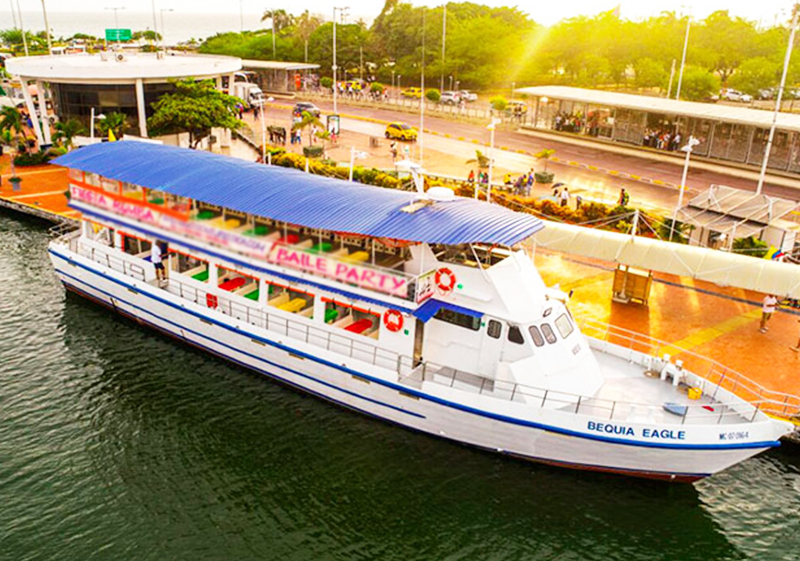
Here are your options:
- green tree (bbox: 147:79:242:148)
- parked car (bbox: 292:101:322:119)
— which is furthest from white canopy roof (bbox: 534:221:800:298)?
parked car (bbox: 292:101:322:119)

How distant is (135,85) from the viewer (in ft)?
177

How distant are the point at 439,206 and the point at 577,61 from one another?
254 feet

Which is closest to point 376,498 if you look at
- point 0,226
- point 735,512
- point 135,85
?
point 735,512

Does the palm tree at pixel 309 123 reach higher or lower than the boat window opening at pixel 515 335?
higher

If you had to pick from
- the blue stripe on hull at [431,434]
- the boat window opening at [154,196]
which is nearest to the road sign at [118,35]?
the blue stripe on hull at [431,434]

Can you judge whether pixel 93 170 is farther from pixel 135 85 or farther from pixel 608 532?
pixel 135 85

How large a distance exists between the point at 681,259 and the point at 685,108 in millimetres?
32832

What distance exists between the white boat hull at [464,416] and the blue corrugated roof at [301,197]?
4.57 metres

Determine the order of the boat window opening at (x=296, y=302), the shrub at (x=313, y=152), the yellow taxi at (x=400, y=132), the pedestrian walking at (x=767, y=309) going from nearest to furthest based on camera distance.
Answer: the boat window opening at (x=296, y=302), the pedestrian walking at (x=767, y=309), the shrub at (x=313, y=152), the yellow taxi at (x=400, y=132)

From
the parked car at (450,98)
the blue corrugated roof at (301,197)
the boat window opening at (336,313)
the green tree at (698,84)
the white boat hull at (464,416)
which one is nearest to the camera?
the white boat hull at (464,416)

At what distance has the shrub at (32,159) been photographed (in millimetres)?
52219

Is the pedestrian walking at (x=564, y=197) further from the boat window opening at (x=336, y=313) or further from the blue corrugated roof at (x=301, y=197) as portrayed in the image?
the boat window opening at (x=336, y=313)

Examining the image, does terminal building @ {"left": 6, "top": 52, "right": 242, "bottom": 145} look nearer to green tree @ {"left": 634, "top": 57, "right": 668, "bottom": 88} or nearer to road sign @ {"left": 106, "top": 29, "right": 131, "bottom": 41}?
road sign @ {"left": 106, "top": 29, "right": 131, "bottom": 41}

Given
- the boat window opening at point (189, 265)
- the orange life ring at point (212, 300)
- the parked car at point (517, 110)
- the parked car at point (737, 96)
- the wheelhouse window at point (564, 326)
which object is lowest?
the orange life ring at point (212, 300)
